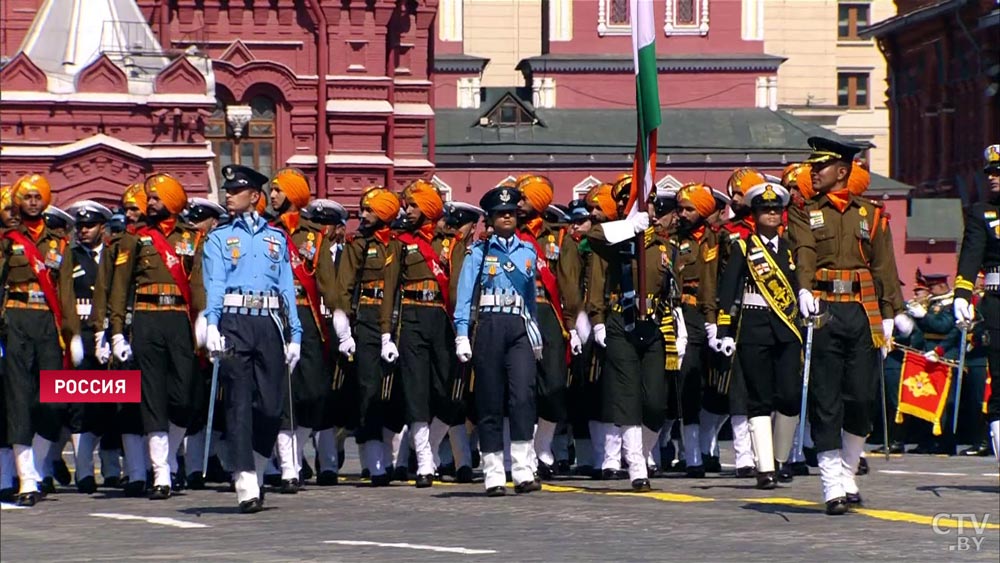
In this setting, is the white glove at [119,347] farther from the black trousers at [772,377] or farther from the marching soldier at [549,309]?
the black trousers at [772,377]

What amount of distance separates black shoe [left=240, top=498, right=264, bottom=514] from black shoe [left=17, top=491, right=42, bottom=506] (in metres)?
2.06

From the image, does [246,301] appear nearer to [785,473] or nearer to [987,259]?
[785,473]

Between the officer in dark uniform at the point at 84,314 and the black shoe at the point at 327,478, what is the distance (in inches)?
64.1

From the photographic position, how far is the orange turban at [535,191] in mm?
20047

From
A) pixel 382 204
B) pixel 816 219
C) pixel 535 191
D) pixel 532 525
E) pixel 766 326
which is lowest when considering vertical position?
pixel 532 525

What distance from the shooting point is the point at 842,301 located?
637 inches

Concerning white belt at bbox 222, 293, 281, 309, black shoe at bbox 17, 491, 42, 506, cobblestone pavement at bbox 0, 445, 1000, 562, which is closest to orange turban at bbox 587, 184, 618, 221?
cobblestone pavement at bbox 0, 445, 1000, 562

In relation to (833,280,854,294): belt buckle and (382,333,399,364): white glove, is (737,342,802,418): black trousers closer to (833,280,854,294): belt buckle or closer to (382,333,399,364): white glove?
(833,280,854,294): belt buckle

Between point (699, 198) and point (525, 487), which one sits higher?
point (699, 198)

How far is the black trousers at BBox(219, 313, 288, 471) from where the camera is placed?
16.5 m

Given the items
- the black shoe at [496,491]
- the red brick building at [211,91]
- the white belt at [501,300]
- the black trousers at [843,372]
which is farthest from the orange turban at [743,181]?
the red brick building at [211,91]

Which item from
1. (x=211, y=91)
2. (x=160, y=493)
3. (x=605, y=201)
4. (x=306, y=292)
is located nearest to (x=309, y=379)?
(x=306, y=292)

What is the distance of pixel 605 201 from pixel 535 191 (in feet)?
2.01

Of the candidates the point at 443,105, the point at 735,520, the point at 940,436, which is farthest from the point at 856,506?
the point at 443,105
